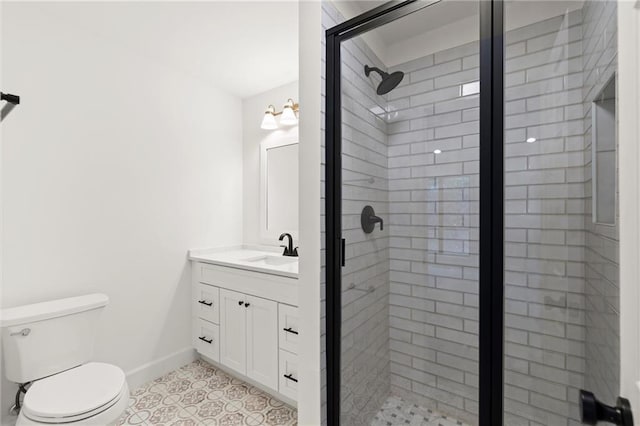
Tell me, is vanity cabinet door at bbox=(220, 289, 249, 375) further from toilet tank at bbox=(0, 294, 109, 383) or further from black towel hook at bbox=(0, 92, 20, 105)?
black towel hook at bbox=(0, 92, 20, 105)

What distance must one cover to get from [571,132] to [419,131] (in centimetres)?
53

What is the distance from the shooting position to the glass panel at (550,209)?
0.90 m

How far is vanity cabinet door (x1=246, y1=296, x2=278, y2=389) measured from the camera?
1.94 m

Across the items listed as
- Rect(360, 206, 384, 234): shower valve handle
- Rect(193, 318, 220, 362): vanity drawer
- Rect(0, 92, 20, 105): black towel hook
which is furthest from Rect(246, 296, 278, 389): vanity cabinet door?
Rect(0, 92, 20, 105): black towel hook

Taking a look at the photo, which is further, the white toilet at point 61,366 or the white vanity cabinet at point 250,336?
the white vanity cabinet at point 250,336

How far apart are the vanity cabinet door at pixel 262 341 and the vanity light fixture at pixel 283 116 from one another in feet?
4.70

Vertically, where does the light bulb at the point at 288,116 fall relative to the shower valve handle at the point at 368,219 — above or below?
above

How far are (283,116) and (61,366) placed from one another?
2.18 meters

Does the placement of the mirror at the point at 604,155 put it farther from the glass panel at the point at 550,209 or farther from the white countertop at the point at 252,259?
the white countertop at the point at 252,259

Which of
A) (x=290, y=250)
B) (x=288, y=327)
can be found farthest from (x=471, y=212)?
(x=290, y=250)

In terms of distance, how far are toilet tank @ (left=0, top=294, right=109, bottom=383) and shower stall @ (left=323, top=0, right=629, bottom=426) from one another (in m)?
1.48

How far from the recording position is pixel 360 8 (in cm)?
163

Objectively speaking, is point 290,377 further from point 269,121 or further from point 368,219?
point 269,121

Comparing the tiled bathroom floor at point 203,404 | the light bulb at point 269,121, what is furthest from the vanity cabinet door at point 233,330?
the light bulb at point 269,121
